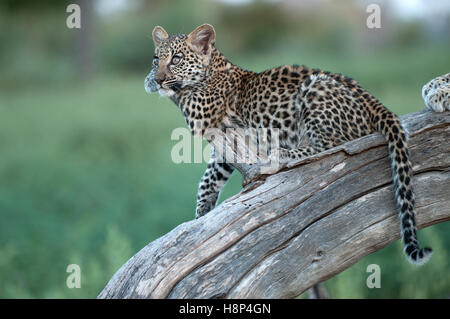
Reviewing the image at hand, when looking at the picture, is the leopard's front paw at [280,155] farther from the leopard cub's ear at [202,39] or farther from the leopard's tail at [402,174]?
the leopard cub's ear at [202,39]

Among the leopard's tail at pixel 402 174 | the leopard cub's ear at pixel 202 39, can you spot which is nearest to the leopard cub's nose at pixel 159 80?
the leopard cub's ear at pixel 202 39

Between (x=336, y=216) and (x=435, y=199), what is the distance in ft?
3.01

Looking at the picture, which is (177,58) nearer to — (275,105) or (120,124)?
(275,105)

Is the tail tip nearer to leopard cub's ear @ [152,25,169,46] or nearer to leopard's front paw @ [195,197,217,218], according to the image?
leopard's front paw @ [195,197,217,218]

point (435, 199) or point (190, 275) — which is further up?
point (435, 199)

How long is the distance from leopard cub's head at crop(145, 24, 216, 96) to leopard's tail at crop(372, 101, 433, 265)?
1951mm

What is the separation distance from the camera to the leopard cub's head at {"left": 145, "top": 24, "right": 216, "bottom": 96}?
17.9ft

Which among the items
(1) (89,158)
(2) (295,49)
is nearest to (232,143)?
(1) (89,158)

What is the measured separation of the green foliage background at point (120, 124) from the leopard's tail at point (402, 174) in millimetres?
3754

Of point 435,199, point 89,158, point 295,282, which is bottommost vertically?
point 295,282

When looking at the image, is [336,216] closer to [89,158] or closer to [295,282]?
[295,282]

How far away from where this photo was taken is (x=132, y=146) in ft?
45.6

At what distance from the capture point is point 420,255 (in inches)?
158

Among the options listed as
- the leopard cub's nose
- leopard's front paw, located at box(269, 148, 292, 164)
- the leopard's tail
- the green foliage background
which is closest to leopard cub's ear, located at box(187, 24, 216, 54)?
the leopard cub's nose
